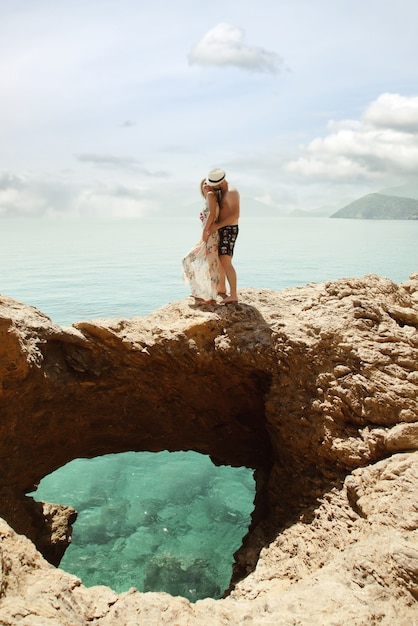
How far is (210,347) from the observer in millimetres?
5340

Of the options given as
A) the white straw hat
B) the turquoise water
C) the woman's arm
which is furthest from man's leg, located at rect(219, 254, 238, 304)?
the turquoise water

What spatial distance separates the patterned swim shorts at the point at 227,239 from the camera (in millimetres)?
5492

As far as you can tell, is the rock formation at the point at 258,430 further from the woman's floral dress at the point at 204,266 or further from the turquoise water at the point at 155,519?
the turquoise water at the point at 155,519

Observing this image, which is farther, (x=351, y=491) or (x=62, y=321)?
(x=62, y=321)

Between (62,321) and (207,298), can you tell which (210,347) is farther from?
(62,321)

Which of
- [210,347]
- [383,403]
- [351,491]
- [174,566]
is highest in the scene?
[210,347]

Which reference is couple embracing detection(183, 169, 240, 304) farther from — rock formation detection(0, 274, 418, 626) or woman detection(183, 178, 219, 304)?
rock formation detection(0, 274, 418, 626)

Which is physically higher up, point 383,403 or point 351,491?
point 383,403

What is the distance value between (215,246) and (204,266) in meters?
0.26

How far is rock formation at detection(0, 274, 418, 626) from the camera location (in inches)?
120

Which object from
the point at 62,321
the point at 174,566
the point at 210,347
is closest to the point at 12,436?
the point at 210,347

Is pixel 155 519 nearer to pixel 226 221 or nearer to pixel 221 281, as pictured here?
pixel 221 281

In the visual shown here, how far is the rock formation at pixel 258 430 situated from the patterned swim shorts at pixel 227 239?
2.04ft

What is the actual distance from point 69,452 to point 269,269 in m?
27.7
